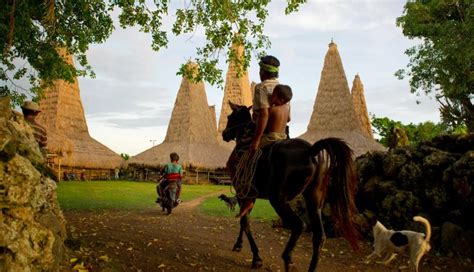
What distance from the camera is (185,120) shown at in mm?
31375

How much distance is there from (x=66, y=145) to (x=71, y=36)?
70.2 ft

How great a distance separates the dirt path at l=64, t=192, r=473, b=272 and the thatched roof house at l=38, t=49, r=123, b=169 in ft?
74.4

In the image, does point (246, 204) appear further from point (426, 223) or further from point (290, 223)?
point (426, 223)

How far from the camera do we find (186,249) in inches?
251

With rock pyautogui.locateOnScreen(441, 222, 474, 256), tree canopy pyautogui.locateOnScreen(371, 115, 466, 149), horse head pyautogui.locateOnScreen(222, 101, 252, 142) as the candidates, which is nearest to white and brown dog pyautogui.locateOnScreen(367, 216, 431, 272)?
rock pyautogui.locateOnScreen(441, 222, 474, 256)

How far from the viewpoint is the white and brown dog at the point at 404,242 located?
5181 mm

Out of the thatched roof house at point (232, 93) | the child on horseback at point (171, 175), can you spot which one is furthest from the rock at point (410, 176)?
the thatched roof house at point (232, 93)

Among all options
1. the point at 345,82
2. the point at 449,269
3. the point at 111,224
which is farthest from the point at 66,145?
the point at 449,269

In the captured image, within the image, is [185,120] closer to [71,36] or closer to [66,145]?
[66,145]

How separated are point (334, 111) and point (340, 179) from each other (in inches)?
833

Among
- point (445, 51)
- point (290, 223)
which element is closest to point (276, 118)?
point (290, 223)

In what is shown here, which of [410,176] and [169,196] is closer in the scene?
[410,176]

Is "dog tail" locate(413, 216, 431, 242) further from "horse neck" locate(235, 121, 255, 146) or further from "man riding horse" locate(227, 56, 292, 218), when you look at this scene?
"horse neck" locate(235, 121, 255, 146)

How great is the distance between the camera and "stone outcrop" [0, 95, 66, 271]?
3.36 m
